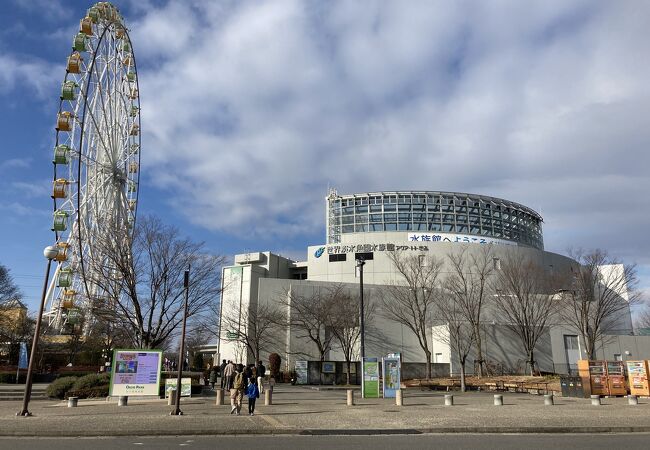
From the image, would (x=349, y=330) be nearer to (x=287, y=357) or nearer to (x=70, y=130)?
(x=287, y=357)

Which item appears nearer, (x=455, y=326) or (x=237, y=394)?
(x=237, y=394)

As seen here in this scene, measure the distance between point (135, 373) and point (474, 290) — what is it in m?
35.0

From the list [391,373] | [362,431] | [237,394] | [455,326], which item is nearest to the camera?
[362,431]

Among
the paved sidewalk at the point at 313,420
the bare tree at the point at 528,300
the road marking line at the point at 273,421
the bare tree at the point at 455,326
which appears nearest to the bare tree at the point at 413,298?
the bare tree at the point at 455,326

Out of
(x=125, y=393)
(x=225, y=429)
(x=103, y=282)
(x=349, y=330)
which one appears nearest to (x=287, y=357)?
(x=349, y=330)

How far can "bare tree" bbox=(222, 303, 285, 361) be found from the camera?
50312 millimetres

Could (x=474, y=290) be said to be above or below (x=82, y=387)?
above

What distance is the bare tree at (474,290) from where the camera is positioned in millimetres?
43172

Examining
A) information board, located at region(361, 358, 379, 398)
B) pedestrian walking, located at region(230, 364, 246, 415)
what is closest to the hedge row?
pedestrian walking, located at region(230, 364, 246, 415)

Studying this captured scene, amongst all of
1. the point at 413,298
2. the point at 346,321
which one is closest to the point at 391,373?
the point at 346,321

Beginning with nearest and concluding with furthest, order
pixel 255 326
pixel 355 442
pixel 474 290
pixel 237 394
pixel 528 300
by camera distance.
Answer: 1. pixel 355 442
2. pixel 237 394
3. pixel 528 300
4. pixel 474 290
5. pixel 255 326

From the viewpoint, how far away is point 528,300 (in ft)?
144

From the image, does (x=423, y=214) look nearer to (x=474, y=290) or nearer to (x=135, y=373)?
(x=474, y=290)

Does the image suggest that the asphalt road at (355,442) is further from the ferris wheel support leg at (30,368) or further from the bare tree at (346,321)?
the bare tree at (346,321)
